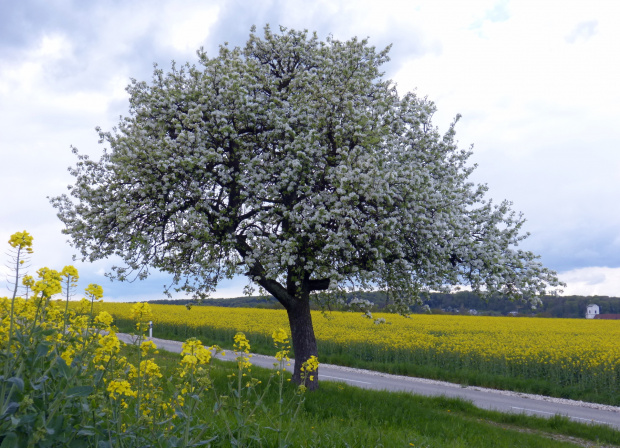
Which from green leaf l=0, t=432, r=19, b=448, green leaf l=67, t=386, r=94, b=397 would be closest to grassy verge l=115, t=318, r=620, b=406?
green leaf l=67, t=386, r=94, b=397

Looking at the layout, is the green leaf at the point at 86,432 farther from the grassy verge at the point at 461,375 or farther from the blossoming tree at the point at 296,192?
the grassy verge at the point at 461,375

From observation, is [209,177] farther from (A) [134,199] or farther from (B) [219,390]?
(B) [219,390]

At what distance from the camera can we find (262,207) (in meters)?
13.9

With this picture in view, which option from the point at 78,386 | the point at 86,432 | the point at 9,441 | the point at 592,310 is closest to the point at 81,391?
the point at 78,386

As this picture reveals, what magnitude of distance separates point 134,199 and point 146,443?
9.51 meters

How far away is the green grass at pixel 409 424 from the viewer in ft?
28.0

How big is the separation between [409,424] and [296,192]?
6457 millimetres

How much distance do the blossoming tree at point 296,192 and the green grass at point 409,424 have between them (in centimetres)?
261

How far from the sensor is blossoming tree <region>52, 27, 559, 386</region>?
12742 mm

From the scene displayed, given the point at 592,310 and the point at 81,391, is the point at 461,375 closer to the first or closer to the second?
the point at 81,391

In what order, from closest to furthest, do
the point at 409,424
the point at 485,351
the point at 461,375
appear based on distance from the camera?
the point at 409,424
the point at 461,375
the point at 485,351

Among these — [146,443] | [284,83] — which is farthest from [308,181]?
[146,443]

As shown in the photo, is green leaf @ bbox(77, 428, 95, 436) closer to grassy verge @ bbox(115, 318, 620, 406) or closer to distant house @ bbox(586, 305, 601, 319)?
grassy verge @ bbox(115, 318, 620, 406)

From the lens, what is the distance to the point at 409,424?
12125 mm
